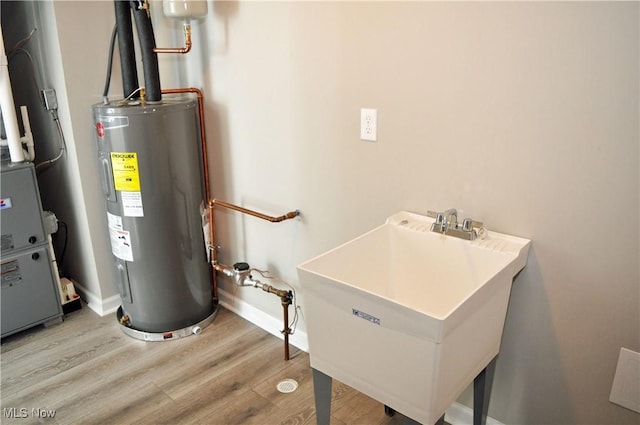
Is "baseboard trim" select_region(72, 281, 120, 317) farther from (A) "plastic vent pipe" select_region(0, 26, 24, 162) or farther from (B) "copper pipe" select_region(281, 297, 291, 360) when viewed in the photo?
(B) "copper pipe" select_region(281, 297, 291, 360)

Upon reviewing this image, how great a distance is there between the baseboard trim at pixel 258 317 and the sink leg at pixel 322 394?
705 mm

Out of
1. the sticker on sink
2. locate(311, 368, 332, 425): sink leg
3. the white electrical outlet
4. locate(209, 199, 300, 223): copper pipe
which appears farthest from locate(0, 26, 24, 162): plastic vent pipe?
the sticker on sink

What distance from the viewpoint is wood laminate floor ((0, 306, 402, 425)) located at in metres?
1.85

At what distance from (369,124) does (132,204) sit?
113 centimetres

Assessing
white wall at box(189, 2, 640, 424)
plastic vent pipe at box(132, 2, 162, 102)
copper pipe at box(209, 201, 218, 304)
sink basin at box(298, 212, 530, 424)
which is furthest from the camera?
copper pipe at box(209, 201, 218, 304)

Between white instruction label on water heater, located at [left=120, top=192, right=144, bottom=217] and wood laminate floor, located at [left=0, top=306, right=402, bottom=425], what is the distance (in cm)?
66

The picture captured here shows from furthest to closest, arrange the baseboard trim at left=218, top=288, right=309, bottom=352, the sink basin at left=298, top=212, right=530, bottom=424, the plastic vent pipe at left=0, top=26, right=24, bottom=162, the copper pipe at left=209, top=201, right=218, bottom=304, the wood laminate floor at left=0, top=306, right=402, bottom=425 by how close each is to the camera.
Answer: the copper pipe at left=209, top=201, right=218, bottom=304 → the baseboard trim at left=218, top=288, right=309, bottom=352 → the plastic vent pipe at left=0, top=26, right=24, bottom=162 → the wood laminate floor at left=0, top=306, right=402, bottom=425 → the sink basin at left=298, top=212, right=530, bottom=424

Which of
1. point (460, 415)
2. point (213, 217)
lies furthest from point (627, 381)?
point (213, 217)

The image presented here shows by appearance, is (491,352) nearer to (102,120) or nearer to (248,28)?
(248,28)

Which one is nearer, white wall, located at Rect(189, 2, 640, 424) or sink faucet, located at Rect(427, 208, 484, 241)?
white wall, located at Rect(189, 2, 640, 424)

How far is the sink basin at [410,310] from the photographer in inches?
44.5

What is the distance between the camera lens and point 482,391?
1550 mm

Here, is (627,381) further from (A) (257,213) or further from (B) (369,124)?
(A) (257,213)

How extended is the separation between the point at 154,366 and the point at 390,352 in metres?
1.38
